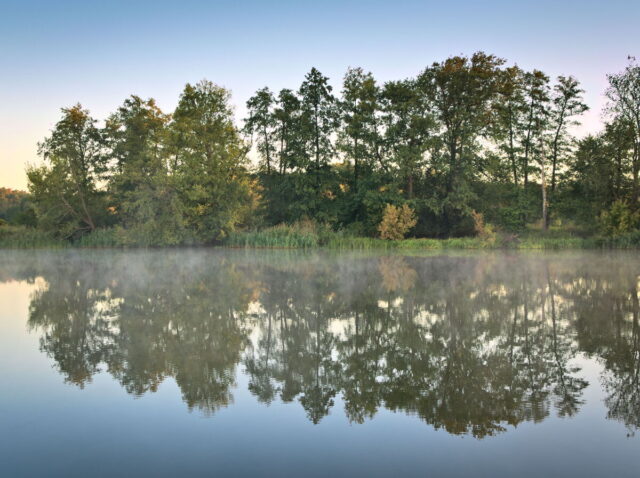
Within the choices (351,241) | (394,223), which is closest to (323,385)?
(351,241)

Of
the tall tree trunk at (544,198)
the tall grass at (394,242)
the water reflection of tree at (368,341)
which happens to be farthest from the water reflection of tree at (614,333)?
the tall tree trunk at (544,198)

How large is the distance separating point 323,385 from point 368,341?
1973 millimetres

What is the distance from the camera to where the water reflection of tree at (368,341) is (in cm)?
499

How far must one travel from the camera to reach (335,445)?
13.1ft

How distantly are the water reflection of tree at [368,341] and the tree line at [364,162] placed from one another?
1882cm

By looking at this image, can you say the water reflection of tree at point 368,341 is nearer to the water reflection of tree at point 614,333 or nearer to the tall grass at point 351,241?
the water reflection of tree at point 614,333

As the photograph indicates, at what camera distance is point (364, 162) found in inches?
1462

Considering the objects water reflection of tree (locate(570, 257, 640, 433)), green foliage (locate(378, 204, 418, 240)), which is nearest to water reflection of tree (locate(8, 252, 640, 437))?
water reflection of tree (locate(570, 257, 640, 433))

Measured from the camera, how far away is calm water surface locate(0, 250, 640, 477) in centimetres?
379

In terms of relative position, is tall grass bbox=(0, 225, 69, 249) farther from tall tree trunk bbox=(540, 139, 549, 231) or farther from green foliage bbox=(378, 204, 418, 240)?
tall tree trunk bbox=(540, 139, 549, 231)

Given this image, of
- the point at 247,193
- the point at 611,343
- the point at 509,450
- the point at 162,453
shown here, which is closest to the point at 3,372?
the point at 162,453

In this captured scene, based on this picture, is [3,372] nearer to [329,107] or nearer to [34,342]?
[34,342]

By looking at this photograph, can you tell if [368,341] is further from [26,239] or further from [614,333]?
[26,239]

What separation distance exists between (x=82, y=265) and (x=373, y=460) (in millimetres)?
19423
